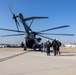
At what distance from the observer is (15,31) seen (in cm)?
3512

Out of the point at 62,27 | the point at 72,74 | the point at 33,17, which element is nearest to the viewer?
the point at 72,74

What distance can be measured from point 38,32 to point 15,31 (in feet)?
12.0

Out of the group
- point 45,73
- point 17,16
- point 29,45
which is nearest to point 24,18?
point 17,16

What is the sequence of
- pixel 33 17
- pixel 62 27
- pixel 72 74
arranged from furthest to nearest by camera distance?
pixel 33 17, pixel 62 27, pixel 72 74

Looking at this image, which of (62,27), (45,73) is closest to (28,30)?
(62,27)

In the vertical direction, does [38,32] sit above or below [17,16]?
below

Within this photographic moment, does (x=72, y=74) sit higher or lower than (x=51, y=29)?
lower

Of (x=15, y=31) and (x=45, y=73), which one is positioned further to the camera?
(x=15, y=31)

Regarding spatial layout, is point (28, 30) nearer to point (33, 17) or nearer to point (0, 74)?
point (33, 17)

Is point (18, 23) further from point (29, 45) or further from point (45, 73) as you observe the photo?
point (45, 73)

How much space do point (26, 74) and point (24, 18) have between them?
26865mm

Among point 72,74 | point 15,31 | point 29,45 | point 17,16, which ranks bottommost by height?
point 72,74

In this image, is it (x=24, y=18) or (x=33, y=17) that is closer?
(x=24, y=18)

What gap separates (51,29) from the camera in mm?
35000
